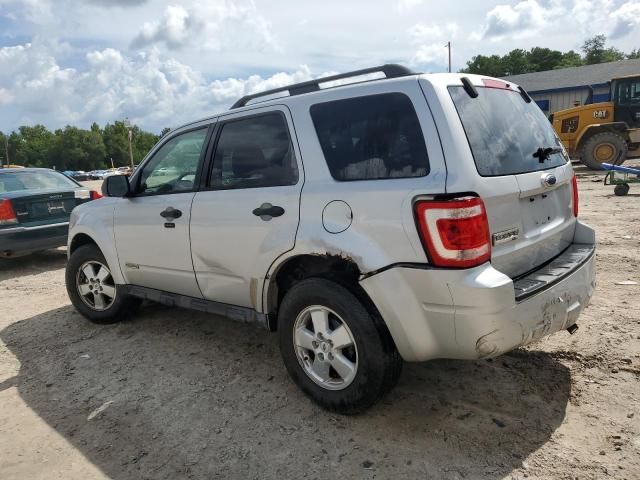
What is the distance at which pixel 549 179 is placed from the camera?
2982mm

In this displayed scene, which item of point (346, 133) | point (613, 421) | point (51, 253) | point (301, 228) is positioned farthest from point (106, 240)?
point (51, 253)

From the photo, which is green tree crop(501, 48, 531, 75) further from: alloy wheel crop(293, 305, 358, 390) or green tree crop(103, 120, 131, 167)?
green tree crop(103, 120, 131, 167)

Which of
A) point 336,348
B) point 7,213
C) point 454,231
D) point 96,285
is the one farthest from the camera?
point 7,213

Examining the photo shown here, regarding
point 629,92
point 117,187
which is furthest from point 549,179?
point 629,92

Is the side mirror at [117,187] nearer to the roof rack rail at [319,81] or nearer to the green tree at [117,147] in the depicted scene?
the roof rack rail at [319,81]

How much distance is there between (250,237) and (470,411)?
5.57 ft

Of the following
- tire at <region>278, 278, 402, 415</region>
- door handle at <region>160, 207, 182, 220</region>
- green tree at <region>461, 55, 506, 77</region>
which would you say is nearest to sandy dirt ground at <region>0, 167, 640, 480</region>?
tire at <region>278, 278, 402, 415</region>

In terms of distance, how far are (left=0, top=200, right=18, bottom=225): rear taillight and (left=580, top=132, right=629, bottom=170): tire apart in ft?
49.3

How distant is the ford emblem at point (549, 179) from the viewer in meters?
2.94

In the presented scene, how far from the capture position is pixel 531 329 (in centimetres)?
262

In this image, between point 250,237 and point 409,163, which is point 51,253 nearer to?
point 250,237

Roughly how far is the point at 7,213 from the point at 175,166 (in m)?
4.37

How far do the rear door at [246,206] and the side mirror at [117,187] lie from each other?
90cm

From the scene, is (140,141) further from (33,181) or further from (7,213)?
(7,213)
